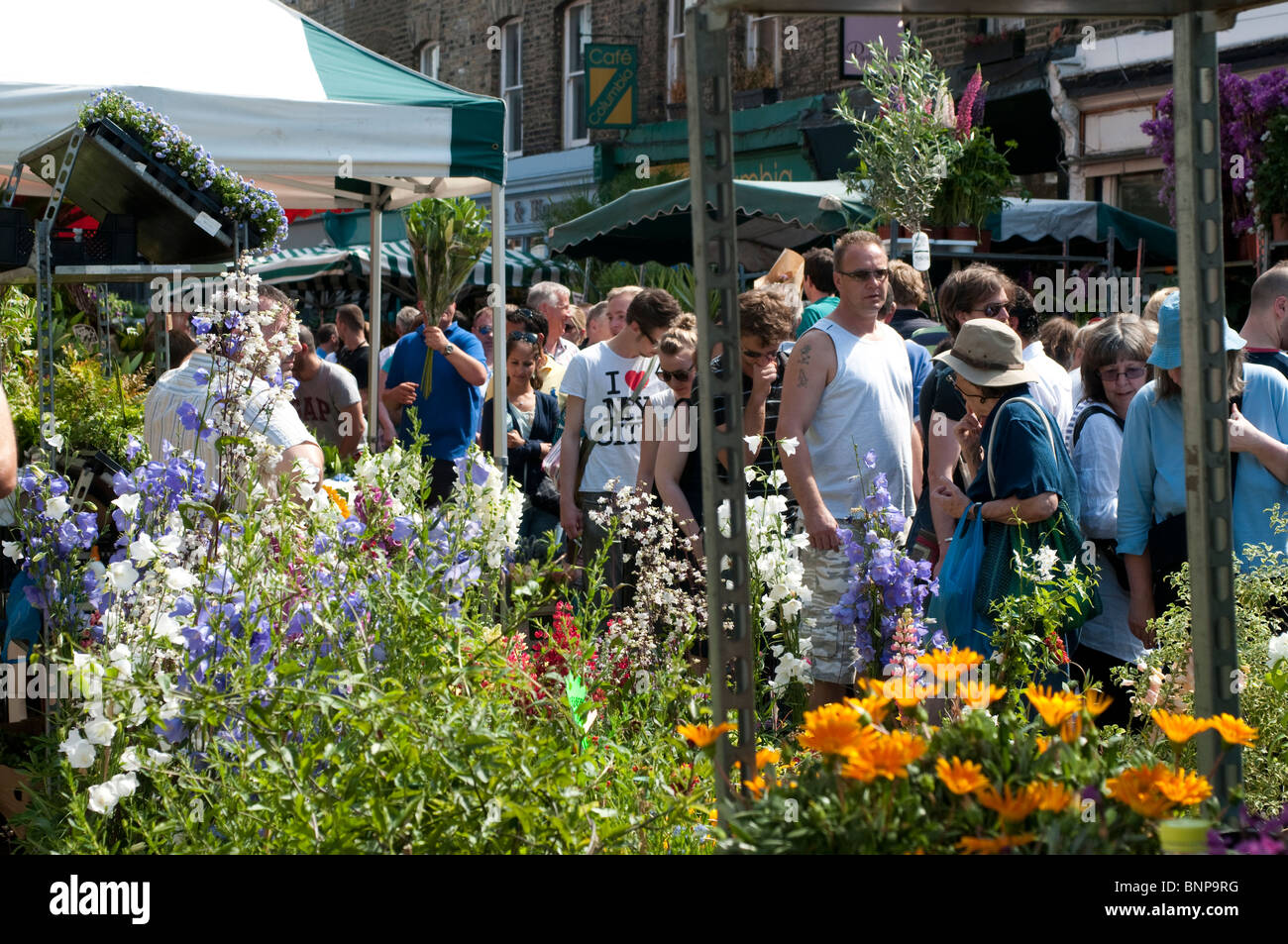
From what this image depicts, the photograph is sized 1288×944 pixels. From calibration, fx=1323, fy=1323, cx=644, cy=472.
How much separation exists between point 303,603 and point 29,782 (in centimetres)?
110

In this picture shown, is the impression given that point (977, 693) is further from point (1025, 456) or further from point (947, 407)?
point (947, 407)

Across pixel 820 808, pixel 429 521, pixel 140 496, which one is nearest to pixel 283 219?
pixel 140 496

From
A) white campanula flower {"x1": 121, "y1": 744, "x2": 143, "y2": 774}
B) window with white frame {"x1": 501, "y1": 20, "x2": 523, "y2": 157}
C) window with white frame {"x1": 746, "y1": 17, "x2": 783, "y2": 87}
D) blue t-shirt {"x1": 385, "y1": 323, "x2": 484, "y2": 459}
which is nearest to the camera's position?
white campanula flower {"x1": 121, "y1": 744, "x2": 143, "y2": 774}

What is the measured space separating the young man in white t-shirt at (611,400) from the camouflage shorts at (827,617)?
4.71ft

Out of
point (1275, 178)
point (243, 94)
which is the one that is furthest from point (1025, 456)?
point (1275, 178)

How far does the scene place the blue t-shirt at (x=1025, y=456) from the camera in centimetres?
380

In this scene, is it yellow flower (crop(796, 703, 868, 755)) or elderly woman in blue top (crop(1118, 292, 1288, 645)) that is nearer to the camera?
yellow flower (crop(796, 703, 868, 755))

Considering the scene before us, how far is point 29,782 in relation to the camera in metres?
3.07

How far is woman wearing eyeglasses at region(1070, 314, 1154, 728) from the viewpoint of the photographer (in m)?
4.31

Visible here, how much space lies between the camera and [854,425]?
440 cm

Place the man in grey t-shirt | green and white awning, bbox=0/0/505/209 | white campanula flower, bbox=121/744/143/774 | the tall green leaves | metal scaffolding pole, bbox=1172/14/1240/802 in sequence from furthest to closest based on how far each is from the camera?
the tall green leaves, the man in grey t-shirt, green and white awning, bbox=0/0/505/209, white campanula flower, bbox=121/744/143/774, metal scaffolding pole, bbox=1172/14/1240/802

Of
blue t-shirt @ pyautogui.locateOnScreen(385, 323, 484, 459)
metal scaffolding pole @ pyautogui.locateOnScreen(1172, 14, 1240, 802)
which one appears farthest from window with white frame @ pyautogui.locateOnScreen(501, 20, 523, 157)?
metal scaffolding pole @ pyautogui.locateOnScreen(1172, 14, 1240, 802)

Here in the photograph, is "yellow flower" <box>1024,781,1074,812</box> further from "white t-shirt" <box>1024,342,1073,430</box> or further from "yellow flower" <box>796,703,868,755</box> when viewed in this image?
"white t-shirt" <box>1024,342,1073,430</box>
